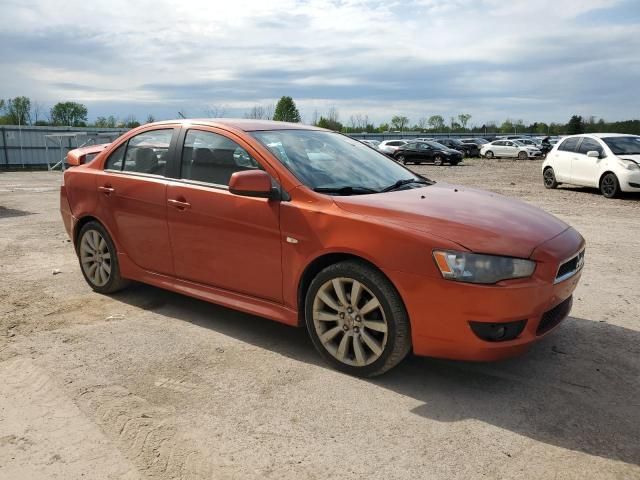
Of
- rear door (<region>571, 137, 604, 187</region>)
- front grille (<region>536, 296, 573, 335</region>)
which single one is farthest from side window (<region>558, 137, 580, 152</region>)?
front grille (<region>536, 296, 573, 335</region>)

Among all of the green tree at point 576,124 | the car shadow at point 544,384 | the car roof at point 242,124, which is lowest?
the car shadow at point 544,384

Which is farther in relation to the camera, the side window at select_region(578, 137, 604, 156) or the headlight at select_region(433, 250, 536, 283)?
the side window at select_region(578, 137, 604, 156)

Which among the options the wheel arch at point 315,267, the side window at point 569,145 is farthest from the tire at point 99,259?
→ the side window at point 569,145

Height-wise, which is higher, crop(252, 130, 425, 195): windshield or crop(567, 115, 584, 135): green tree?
crop(567, 115, 584, 135): green tree

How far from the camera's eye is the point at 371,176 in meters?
4.50

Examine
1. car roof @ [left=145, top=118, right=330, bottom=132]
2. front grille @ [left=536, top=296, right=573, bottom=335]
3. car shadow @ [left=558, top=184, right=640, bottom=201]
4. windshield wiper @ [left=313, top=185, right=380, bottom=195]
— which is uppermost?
car roof @ [left=145, top=118, right=330, bottom=132]

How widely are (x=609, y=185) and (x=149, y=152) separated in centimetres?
1259

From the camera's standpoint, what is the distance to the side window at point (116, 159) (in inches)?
210

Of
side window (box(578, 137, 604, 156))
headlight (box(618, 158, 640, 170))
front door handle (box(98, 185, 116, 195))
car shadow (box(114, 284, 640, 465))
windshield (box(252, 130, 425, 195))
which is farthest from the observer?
side window (box(578, 137, 604, 156))

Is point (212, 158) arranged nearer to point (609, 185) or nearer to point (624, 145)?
point (609, 185)

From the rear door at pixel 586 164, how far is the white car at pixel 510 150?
83.0 feet

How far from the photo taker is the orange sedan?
339cm

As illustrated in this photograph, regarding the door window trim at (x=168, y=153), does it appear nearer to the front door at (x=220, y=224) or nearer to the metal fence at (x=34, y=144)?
the front door at (x=220, y=224)

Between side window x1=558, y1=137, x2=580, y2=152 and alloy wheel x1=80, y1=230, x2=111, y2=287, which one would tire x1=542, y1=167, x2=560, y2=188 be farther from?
alloy wheel x1=80, y1=230, x2=111, y2=287
